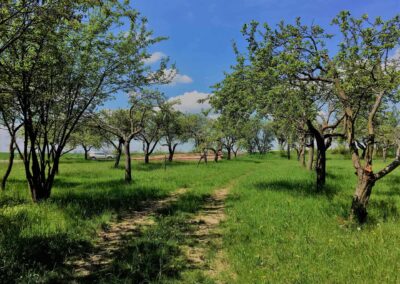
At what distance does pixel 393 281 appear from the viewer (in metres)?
5.36

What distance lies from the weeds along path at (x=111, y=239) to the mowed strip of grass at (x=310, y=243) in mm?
2811

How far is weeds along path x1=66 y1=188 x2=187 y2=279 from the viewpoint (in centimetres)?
668

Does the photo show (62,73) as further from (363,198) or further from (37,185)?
(363,198)

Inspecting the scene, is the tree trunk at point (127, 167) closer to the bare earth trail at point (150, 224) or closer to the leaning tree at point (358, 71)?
the bare earth trail at point (150, 224)

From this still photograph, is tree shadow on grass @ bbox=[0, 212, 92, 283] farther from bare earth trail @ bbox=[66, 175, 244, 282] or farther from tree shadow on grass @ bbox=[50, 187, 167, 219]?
tree shadow on grass @ bbox=[50, 187, 167, 219]

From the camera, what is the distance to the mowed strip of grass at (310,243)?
587cm

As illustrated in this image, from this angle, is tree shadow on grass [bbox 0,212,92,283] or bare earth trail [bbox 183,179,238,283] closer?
tree shadow on grass [bbox 0,212,92,283]

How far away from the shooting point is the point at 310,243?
7.64 m

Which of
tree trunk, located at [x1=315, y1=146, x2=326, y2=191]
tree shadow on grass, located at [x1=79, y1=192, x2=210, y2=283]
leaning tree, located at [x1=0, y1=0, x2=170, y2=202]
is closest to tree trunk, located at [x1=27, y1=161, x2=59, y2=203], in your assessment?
leaning tree, located at [x1=0, y1=0, x2=170, y2=202]

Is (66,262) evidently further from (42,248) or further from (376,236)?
(376,236)

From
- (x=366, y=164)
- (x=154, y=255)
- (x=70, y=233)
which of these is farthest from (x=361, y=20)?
(x=70, y=233)

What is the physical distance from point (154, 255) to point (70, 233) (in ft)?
9.30

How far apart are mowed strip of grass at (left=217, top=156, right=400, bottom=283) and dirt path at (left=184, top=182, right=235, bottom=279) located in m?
0.21

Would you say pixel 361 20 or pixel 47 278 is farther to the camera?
pixel 361 20
